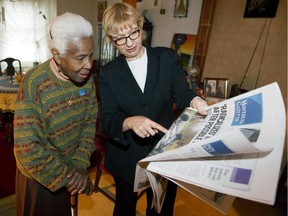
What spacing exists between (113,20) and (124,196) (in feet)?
2.94

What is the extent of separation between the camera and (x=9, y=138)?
2572mm

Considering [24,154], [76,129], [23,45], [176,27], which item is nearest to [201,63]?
[176,27]

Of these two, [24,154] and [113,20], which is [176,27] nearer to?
[113,20]

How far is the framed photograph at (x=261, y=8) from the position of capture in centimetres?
225

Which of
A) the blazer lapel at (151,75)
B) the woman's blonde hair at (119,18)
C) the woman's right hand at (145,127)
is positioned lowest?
the woman's right hand at (145,127)

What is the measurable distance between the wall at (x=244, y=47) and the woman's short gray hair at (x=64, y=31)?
6.23ft

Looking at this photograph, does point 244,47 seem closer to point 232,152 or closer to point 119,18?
point 119,18

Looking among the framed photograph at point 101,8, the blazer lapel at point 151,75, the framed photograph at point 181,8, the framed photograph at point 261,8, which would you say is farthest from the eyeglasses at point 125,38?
the framed photograph at point 101,8

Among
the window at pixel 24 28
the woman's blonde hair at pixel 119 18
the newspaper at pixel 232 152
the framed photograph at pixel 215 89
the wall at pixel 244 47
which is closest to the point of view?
the newspaper at pixel 232 152

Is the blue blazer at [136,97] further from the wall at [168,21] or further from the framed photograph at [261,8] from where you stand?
the wall at [168,21]

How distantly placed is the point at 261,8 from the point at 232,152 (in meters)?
Result: 2.33

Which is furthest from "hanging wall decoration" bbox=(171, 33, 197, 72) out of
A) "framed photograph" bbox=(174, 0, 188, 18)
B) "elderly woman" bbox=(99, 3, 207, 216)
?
"elderly woman" bbox=(99, 3, 207, 216)

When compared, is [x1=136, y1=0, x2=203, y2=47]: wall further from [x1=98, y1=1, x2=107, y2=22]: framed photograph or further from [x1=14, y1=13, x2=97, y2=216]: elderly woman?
[x1=14, y1=13, x2=97, y2=216]: elderly woman

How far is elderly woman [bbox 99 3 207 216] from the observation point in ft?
3.26
